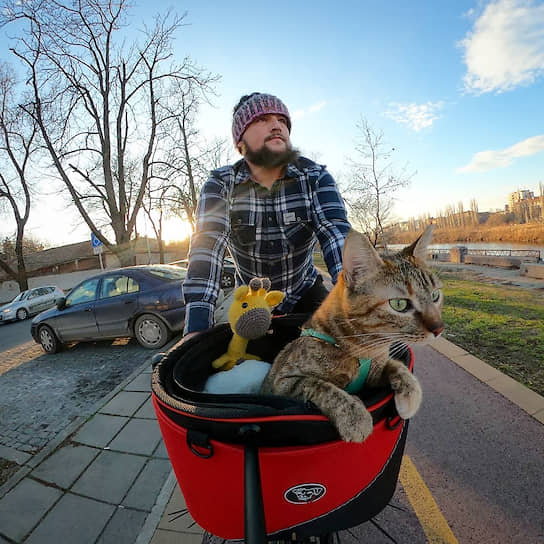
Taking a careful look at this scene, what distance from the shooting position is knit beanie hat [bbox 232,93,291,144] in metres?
2.03

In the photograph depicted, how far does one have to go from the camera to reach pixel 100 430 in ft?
11.1

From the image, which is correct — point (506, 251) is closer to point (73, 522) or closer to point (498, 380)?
point (498, 380)

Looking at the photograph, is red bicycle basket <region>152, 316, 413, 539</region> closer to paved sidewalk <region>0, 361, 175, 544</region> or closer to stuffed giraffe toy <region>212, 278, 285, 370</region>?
stuffed giraffe toy <region>212, 278, 285, 370</region>

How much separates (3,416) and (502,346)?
7284 millimetres

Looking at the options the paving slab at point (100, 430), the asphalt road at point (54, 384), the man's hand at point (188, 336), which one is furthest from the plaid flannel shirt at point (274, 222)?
the asphalt road at point (54, 384)

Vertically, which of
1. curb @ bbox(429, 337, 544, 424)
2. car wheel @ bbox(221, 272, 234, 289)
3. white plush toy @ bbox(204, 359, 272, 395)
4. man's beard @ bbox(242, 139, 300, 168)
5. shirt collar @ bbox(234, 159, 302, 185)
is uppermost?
man's beard @ bbox(242, 139, 300, 168)

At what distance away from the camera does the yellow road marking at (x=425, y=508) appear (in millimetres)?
1820

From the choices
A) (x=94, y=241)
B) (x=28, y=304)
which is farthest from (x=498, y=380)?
(x=28, y=304)

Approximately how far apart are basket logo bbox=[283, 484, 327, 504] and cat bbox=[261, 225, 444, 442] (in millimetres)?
296

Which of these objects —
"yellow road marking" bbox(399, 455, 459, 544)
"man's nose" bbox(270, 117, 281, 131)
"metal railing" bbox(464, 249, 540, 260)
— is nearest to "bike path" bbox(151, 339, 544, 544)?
"yellow road marking" bbox(399, 455, 459, 544)

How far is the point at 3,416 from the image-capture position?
4188mm

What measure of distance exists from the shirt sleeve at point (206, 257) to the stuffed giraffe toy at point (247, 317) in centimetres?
17

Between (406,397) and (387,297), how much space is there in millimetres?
402

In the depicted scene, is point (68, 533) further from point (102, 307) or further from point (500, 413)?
point (102, 307)
